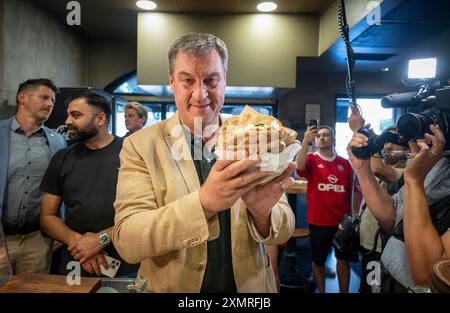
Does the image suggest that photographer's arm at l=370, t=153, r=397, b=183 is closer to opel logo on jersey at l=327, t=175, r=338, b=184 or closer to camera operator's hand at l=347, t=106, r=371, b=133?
camera operator's hand at l=347, t=106, r=371, b=133

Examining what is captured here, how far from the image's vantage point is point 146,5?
273 cm

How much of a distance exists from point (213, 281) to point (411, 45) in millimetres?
3050

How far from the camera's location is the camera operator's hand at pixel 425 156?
90 centimetres

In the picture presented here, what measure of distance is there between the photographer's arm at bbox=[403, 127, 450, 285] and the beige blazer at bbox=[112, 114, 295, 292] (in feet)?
1.41

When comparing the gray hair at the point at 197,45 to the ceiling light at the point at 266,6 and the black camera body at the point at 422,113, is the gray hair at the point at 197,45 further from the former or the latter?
the ceiling light at the point at 266,6

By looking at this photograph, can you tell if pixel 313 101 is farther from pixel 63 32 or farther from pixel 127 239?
pixel 127 239

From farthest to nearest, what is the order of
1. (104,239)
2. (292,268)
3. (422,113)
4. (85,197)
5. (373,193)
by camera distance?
1. (292,268)
2. (85,197)
3. (104,239)
4. (373,193)
5. (422,113)

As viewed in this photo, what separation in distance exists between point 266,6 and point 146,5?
46.2 inches

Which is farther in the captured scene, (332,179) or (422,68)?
(332,179)

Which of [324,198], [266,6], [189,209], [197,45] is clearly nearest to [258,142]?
[189,209]

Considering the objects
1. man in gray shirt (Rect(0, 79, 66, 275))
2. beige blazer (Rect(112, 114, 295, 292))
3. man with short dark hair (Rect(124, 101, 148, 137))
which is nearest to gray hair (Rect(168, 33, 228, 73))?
beige blazer (Rect(112, 114, 295, 292))

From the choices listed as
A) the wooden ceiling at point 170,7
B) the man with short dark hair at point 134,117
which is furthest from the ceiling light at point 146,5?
the man with short dark hair at point 134,117

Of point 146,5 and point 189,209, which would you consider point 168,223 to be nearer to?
point 189,209
